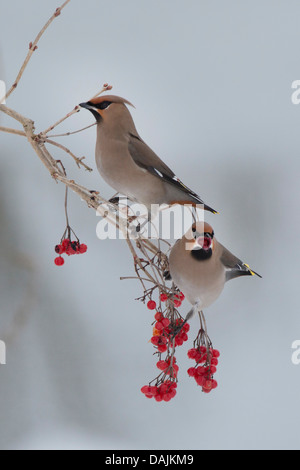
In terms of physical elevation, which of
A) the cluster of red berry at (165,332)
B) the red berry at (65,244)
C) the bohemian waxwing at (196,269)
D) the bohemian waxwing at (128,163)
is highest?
the bohemian waxwing at (128,163)

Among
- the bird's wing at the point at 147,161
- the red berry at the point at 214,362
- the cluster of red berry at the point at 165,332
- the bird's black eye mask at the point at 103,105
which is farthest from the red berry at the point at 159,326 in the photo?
the bird's black eye mask at the point at 103,105

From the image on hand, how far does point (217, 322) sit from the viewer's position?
2162 millimetres

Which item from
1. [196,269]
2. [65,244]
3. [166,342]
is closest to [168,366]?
[166,342]

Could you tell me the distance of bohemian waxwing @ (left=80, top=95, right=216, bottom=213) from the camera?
94 centimetres

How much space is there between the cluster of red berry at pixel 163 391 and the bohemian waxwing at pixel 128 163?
0.97 ft

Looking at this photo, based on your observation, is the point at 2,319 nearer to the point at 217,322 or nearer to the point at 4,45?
the point at 217,322

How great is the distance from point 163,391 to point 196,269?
204 millimetres

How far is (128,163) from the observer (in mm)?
970

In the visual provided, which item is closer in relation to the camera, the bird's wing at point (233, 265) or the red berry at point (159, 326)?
the red berry at point (159, 326)

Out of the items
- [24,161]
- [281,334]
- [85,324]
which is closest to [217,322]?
[281,334]

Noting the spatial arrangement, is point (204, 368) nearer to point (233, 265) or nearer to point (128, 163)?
point (233, 265)

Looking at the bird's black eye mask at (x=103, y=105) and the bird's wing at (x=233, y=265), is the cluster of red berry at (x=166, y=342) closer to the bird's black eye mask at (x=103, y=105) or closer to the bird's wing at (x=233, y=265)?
the bird's wing at (x=233, y=265)

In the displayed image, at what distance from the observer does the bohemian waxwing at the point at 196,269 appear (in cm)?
95
